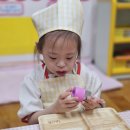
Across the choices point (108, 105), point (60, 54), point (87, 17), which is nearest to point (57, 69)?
point (60, 54)

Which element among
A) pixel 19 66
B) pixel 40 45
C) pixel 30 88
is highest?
pixel 40 45

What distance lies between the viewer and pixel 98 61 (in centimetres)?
196

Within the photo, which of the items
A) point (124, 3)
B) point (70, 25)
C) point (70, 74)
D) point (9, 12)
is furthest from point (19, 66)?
point (70, 25)

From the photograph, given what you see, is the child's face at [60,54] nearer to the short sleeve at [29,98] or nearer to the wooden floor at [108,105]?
the short sleeve at [29,98]

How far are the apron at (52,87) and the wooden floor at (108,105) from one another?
0.52 meters

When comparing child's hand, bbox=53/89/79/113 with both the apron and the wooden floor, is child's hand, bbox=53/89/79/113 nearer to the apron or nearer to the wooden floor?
the apron

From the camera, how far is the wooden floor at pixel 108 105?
1243 mm

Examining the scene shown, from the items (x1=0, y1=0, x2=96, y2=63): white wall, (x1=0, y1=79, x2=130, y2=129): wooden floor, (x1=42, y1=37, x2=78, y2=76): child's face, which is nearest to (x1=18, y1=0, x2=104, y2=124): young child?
(x1=42, y1=37, x2=78, y2=76): child's face

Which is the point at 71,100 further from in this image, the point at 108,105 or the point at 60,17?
the point at 108,105

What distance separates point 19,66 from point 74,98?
138 cm

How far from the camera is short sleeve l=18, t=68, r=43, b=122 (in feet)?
2.27

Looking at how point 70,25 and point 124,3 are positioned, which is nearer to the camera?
point 70,25

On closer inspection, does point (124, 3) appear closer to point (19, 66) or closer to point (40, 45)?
point (19, 66)

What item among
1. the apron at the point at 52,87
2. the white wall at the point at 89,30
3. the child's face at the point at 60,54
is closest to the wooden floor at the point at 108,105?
the white wall at the point at 89,30
